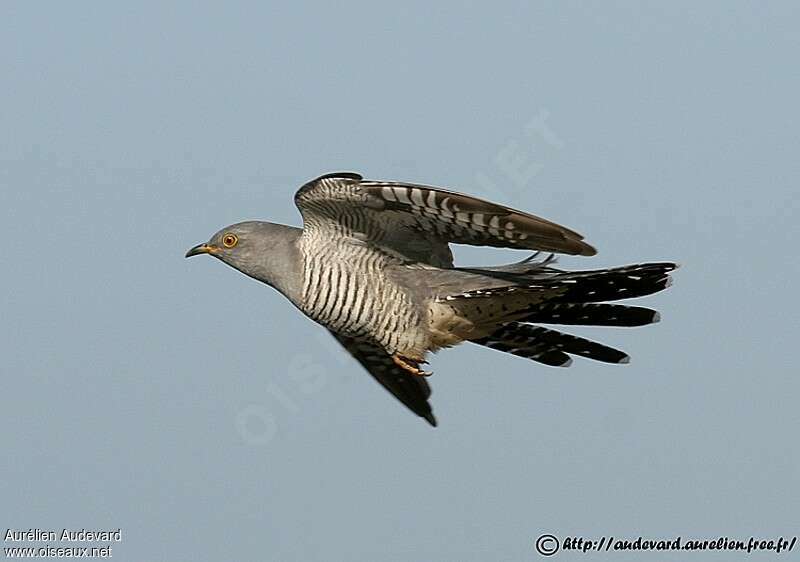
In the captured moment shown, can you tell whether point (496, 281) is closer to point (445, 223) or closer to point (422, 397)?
point (445, 223)

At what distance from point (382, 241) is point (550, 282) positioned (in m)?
1.20

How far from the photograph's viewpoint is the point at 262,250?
941cm

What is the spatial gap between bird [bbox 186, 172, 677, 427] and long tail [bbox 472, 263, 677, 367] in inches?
0.4

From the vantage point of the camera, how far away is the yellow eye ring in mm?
9617

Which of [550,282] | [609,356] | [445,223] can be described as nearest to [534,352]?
[609,356]

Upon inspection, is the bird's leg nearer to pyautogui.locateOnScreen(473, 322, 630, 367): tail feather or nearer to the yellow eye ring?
pyautogui.locateOnScreen(473, 322, 630, 367): tail feather

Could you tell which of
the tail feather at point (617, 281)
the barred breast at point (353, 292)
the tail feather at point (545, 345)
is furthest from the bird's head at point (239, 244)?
the tail feather at point (617, 281)

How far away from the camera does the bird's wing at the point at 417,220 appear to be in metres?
7.79

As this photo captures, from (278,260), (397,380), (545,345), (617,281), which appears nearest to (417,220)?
(278,260)

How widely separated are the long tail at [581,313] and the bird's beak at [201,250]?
2.08 m

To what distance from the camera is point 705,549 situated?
9797mm

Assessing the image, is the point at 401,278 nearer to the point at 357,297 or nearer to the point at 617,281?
the point at 357,297

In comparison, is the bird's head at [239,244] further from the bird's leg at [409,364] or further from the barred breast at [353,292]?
the bird's leg at [409,364]

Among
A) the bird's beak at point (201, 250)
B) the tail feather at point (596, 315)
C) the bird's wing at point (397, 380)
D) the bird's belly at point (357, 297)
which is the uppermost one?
the tail feather at point (596, 315)
